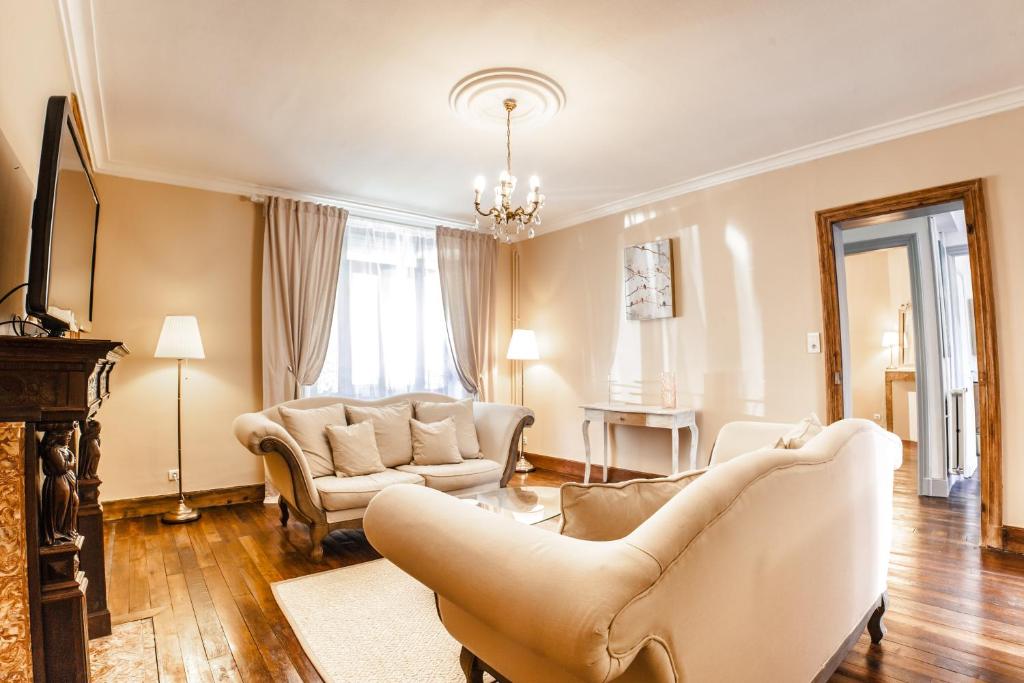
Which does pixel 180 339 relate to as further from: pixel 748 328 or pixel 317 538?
pixel 748 328

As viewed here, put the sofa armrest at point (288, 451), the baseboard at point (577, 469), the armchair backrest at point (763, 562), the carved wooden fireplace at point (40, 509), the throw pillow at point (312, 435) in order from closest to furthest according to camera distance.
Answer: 1. the armchair backrest at point (763, 562)
2. the carved wooden fireplace at point (40, 509)
3. the sofa armrest at point (288, 451)
4. the throw pillow at point (312, 435)
5. the baseboard at point (577, 469)

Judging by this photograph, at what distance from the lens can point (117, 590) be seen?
271 cm

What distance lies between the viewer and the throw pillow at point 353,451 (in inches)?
137

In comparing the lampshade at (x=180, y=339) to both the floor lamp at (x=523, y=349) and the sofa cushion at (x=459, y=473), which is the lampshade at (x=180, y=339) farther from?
the floor lamp at (x=523, y=349)

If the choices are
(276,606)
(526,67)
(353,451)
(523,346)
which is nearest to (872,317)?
(523,346)

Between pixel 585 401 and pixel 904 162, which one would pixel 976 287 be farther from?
pixel 585 401

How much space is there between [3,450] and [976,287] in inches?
172

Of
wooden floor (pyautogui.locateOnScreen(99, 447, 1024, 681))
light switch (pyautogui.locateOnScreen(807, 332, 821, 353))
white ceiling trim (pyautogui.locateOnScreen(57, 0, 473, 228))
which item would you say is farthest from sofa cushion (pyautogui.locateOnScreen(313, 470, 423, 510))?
light switch (pyautogui.locateOnScreen(807, 332, 821, 353))

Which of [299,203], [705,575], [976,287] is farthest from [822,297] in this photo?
[299,203]

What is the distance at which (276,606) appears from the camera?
8.22 ft

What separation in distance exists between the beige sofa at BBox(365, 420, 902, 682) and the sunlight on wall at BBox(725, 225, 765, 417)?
8.24 ft

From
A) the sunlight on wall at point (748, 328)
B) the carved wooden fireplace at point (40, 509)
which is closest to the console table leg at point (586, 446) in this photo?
the sunlight on wall at point (748, 328)

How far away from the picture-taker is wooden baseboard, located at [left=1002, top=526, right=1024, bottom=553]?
3.06m

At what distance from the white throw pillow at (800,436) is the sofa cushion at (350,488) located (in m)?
2.08
